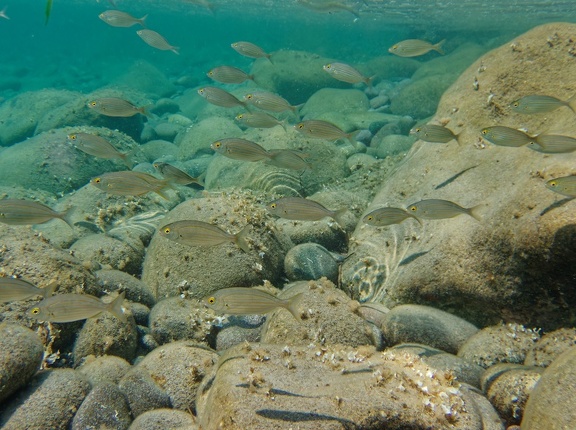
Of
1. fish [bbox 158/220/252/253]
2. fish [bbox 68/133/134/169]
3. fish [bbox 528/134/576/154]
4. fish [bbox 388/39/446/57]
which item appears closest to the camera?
fish [bbox 528/134/576/154]

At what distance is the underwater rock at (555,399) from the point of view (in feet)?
8.27

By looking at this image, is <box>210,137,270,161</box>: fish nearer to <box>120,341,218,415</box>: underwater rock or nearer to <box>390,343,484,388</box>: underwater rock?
<box>120,341,218,415</box>: underwater rock

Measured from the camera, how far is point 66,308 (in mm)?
3768

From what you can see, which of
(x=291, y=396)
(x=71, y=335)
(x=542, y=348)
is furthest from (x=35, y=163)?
(x=542, y=348)

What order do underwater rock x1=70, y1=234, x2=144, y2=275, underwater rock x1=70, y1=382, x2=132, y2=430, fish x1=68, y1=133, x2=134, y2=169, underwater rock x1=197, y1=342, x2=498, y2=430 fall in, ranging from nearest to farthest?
underwater rock x1=197, y1=342, x2=498, y2=430 < underwater rock x1=70, y1=382, x2=132, y2=430 < underwater rock x1=70, y1=234, x2=144, y2=275 < fish x1=68, y1=133, x2=134, y2=169

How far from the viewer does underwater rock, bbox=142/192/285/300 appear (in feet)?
18.0

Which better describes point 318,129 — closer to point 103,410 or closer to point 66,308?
point 66,308

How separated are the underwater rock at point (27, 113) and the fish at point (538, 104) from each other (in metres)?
18.2

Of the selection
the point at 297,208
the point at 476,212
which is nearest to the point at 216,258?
the point at 297,208

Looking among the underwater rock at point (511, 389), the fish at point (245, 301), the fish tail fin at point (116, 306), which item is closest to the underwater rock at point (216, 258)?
the fish tail fin at point (116, 306)

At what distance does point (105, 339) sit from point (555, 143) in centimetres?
545

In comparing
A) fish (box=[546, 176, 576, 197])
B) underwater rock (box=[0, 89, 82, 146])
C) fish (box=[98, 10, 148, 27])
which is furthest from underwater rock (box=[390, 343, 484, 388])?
underwater rock (box=[0, 89, 82, 146])

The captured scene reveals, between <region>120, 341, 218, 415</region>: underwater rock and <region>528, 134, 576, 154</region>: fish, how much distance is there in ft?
13.9

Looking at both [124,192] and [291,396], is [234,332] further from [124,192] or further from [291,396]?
[124,192]
